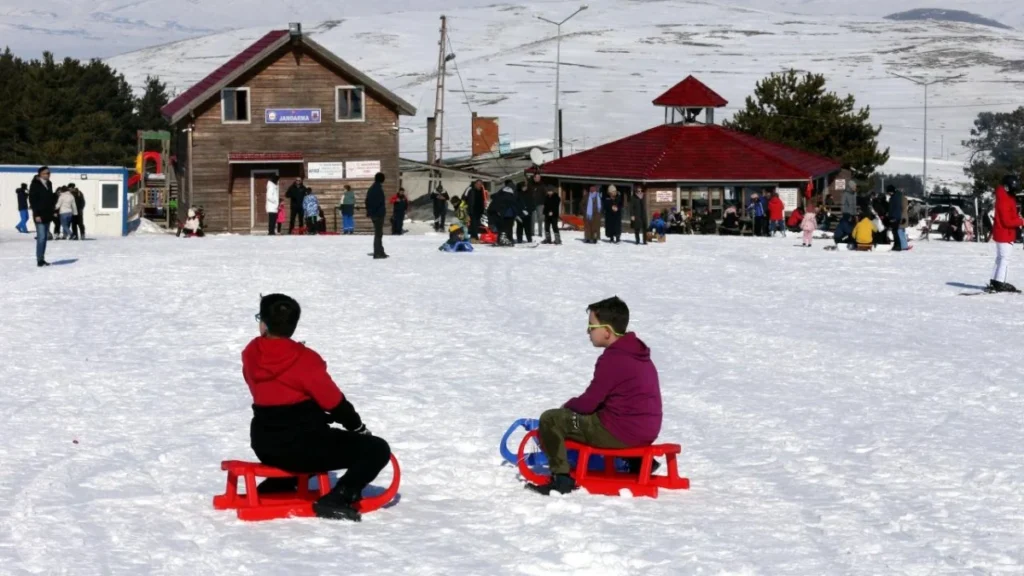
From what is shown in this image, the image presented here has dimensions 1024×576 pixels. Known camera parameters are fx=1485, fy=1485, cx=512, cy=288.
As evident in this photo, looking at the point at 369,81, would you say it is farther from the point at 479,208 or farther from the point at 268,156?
the point at 479,208

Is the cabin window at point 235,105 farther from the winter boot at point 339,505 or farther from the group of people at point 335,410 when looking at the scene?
the winter boot at point 339,505

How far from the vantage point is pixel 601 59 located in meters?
156

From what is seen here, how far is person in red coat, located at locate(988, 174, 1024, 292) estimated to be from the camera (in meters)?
18.9

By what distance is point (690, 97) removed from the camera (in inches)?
2163

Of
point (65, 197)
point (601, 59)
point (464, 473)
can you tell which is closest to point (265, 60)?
point (65, 197)

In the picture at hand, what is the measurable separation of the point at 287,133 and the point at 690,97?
17.3 metres

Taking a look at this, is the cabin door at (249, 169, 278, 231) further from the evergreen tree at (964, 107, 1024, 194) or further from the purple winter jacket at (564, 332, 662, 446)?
the evergreen tree at (964, 107, 1024, 194)

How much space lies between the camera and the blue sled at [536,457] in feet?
29.0

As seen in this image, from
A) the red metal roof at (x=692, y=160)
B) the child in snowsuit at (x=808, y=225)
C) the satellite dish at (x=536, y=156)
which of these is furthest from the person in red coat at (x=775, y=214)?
the satellite dish at (x=536, y=156)

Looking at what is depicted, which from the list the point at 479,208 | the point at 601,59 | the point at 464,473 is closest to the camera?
the point at 464,473

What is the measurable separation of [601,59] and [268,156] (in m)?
115

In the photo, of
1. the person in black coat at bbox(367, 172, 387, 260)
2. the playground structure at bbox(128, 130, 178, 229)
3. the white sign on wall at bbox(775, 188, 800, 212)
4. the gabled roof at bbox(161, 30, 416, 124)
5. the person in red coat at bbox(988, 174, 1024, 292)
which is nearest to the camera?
the person in red coat at bbox(988, 174, 1024, 292)

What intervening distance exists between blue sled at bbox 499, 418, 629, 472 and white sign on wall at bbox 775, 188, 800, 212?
42.5m

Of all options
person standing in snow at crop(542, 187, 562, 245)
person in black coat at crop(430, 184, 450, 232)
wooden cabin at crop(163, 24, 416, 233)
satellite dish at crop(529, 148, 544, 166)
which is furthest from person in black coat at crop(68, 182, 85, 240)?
satellite dish at crop(529, 148, 544, 166)
